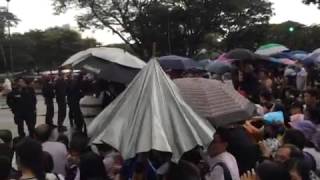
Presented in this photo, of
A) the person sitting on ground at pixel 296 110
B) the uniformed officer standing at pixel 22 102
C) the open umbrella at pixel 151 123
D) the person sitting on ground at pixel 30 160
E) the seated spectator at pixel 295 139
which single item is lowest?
the uniformed officer standing at pixel 22 102

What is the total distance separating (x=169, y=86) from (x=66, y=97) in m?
12.4

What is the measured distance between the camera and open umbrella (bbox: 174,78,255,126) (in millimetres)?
5371

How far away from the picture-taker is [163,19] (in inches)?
1777

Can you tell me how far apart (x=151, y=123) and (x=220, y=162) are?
88 centimetres

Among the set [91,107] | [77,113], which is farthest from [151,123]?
[77,113]

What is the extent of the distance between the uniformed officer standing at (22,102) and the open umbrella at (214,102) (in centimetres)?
974

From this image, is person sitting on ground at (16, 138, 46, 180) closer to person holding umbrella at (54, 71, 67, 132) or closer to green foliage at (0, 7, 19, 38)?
person holding umbrella at (54, 71, 67, 132)

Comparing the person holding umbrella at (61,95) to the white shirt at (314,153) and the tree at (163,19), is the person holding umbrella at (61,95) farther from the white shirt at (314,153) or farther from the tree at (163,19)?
the tree at (163,19)

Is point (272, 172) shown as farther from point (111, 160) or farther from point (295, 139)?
point (111, 160)

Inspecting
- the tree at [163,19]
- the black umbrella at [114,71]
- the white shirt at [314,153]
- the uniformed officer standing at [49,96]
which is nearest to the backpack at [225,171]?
the white shirt at [314,153]

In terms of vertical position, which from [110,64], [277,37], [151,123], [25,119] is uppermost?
[277,37]

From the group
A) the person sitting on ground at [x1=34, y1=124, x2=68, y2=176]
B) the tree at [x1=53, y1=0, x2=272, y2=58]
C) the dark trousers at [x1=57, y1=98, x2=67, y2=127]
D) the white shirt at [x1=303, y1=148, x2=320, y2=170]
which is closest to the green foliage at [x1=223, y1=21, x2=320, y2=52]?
the tree at [x1=53, y1=0, x2=272, y2=58]

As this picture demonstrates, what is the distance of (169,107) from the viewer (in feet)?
15.4

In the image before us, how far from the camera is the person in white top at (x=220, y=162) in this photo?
501cm
